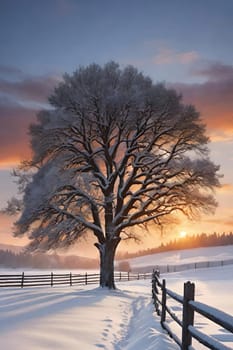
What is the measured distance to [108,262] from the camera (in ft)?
78.4

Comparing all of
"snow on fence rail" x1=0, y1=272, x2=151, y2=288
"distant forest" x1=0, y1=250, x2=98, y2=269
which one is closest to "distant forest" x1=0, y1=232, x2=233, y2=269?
"distant forest" x1=0, y1=250, x2=98, y2=269

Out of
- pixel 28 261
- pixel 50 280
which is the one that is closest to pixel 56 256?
pixel 28 261

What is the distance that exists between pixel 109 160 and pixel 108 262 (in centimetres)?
632

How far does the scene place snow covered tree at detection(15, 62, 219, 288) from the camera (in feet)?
74.6

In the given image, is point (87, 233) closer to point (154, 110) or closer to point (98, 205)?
point (98, 205)

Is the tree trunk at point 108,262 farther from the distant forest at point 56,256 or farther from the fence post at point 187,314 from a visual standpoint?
the distant forest at point 56,256

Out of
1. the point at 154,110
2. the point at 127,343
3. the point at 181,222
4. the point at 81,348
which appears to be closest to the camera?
the point at 81,348

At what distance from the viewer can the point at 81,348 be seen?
320 inches

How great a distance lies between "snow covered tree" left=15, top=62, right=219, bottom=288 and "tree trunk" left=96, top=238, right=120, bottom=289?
60mm

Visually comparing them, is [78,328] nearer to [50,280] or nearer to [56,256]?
[50,280]

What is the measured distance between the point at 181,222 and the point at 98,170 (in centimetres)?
631

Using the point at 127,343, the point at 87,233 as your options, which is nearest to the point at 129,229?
the point at 87,233

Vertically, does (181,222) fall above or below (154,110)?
below

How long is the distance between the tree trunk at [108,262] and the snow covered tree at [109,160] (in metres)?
0.06
